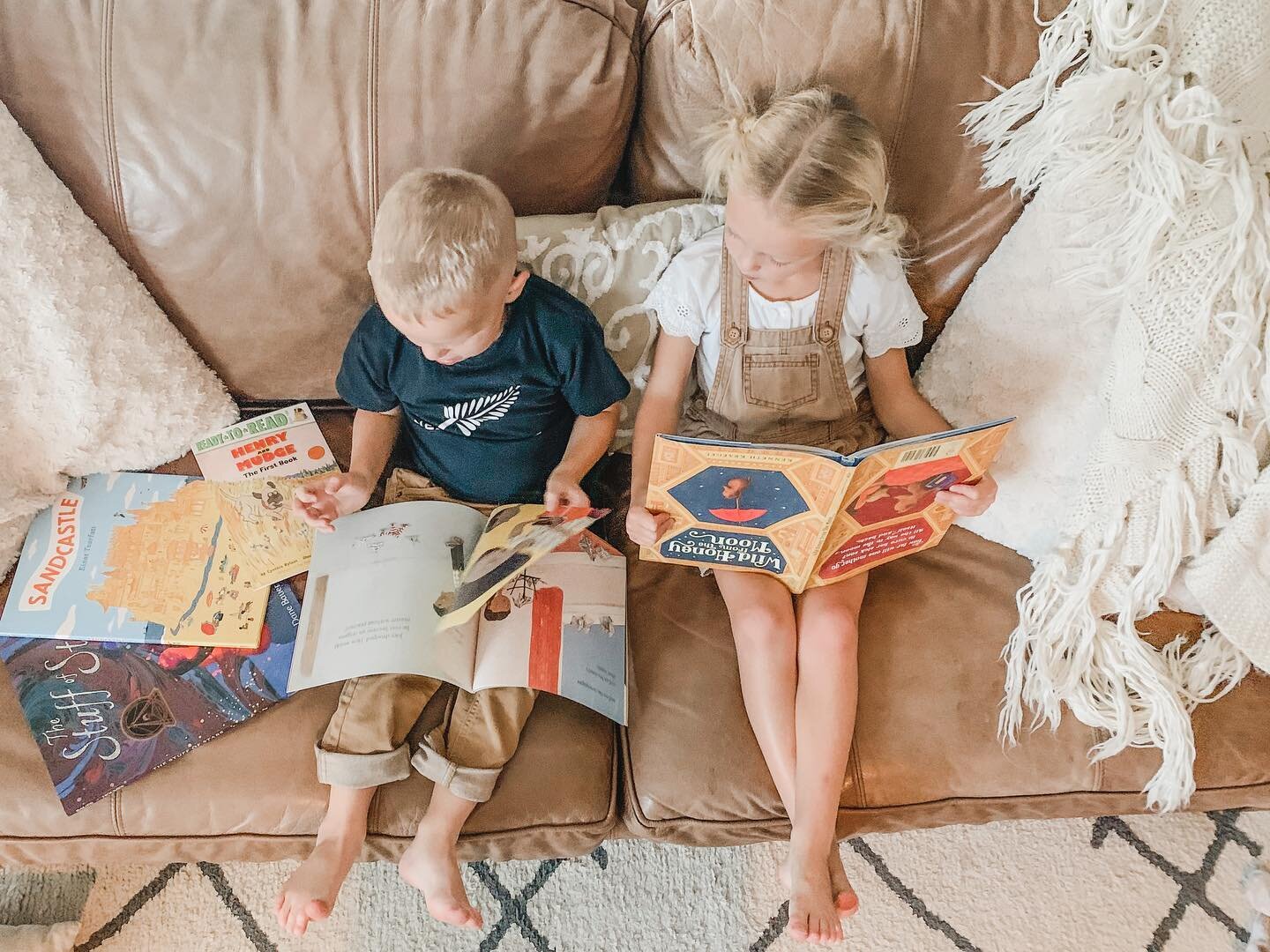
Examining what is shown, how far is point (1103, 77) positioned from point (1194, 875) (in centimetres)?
118

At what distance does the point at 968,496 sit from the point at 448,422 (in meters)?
0.67

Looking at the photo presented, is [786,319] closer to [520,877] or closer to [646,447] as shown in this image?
[646,447]

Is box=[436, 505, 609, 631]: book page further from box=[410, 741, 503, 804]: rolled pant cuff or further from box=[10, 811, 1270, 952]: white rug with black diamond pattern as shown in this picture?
box=[10, 811, 1270, 952]: white rug with black diamond pattern

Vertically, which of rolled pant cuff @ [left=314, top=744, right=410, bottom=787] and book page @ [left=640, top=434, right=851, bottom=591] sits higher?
book page @ [left=640, top=434, right=851, bottom=591]

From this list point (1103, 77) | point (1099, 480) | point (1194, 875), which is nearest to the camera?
point (1103, 77)

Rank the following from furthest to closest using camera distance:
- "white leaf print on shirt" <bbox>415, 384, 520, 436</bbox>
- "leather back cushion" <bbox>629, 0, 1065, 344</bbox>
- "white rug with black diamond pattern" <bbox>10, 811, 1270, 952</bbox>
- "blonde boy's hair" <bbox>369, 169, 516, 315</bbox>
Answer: "white rug with black diamond pattern" <bbox>10, 811, 1270, 952</bbox> < "white leaf print on shirt" <bbox>415, 384, 520, 436</bbox> < "leather back cushion" <bbox>629, 0, 1065, 344</bbox> < "blonde boy's hair" <bbox>369, 169, 516, 315</bbox>

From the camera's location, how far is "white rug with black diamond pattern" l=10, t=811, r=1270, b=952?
1.19m

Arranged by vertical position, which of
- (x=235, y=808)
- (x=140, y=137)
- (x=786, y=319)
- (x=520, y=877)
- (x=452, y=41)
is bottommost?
(x=520, y=877)

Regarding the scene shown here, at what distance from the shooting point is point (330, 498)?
1051 millimetres

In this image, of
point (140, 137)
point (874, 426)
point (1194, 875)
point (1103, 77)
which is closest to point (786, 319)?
point (874, 426)

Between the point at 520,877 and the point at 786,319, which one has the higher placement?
the point at 786,319

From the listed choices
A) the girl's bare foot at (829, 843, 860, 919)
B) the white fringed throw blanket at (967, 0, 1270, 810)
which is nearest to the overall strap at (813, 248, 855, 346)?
the white fringed throw blanket at (967, 0, 1270, 810)

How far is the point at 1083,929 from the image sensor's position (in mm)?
1225

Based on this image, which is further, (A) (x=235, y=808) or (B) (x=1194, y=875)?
(B) (x=1194, y=875)
